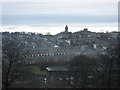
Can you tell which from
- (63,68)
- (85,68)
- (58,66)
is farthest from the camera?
(58,66)

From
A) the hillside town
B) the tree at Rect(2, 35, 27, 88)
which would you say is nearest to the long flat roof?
the hillside town

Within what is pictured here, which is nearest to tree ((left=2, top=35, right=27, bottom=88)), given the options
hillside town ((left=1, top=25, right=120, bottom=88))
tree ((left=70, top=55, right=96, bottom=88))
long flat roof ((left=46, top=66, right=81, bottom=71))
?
hillside town ((left=1, top=25, right=120, bottom=88))

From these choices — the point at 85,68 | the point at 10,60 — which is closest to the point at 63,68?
the point at 85,68

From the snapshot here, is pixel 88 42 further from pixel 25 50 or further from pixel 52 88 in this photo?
pixel 52 88

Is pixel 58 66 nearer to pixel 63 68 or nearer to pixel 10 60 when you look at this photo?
pixel 63 68

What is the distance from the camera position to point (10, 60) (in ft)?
8.69

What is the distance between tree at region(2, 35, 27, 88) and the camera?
100 inches

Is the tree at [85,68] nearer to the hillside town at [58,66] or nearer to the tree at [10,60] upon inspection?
the hillside town at [58,66]

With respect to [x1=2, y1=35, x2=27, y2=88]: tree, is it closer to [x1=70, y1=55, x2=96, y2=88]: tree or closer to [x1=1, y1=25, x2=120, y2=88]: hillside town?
[x1=1, y1=25, x2=120, y2=88]: hillside town

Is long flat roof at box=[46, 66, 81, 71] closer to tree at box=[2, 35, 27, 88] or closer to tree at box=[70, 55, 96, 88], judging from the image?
tree at box=[70, 55, 96, 88]

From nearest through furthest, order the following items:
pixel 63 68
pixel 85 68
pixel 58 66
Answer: pixel 85 68 → pixel 63 68 → pixel 58 66

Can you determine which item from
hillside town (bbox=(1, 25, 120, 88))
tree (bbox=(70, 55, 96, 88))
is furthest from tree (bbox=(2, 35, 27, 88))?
tree (bbox=(70, 55, 96, 88))

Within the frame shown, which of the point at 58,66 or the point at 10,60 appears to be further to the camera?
the point at 58,66

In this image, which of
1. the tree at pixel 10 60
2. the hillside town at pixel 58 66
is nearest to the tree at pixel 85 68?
the hillside town at pixel 58 66
